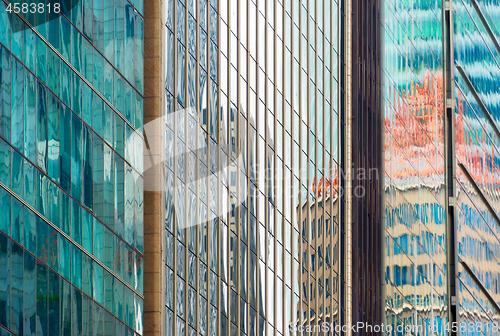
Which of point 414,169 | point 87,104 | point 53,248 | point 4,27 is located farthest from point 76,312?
point 414,169

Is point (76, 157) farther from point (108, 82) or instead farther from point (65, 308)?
point (65, 308)

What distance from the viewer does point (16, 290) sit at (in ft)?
72.1

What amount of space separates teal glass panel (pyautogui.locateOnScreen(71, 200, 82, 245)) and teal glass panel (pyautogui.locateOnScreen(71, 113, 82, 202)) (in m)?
0.22

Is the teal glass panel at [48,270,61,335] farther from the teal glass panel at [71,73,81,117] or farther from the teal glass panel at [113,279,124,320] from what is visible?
the teal glass panel at [71,73,81,117]

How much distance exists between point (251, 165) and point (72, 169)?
35.9 ft

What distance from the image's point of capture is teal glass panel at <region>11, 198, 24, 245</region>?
72.2 feet

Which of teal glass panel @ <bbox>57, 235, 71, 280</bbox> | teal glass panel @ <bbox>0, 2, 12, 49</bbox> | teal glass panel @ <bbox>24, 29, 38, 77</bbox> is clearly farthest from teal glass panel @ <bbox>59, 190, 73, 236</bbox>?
teal glass panel @ <bbox>0, 2, 12, 49</bbox>

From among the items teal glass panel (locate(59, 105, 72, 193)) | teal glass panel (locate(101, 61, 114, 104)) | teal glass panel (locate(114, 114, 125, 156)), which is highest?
teal glass panel (locate(101, 61, 114, 104))

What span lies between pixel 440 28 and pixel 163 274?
3931cm

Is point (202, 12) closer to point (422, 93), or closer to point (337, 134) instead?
point (337, 134)

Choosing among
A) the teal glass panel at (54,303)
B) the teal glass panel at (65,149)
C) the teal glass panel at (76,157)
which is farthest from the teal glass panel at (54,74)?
the teal glass panel at (54,303)

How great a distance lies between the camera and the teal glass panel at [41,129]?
23.2m

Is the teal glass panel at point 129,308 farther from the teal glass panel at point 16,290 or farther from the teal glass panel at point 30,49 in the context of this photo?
the teal glass panel at point 30,49

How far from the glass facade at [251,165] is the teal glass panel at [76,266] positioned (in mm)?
4272
